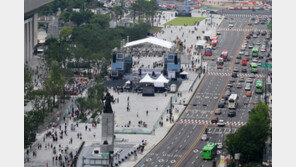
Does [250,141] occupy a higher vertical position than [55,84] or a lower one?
lower

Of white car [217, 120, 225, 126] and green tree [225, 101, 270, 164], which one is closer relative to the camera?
green tree [225, 101, 270, 164]

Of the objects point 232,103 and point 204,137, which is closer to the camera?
point 204,137

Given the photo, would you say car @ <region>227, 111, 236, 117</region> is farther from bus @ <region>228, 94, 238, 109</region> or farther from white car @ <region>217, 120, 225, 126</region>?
white car @ <region>217, 120, 225, 126</region>

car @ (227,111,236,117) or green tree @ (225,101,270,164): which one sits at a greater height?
car @ (227,111,236,117)

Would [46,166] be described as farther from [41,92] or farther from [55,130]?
[41,92]

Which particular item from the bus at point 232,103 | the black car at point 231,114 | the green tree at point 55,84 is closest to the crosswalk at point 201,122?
the black car at point 231,114

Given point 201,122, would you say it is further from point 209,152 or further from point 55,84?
point 55,84

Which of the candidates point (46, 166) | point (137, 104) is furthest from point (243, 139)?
point (137, 104)

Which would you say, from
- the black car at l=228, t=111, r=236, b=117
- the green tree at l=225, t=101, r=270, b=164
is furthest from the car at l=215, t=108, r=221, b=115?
the green tree at l=225, t=101, r=270, b=164

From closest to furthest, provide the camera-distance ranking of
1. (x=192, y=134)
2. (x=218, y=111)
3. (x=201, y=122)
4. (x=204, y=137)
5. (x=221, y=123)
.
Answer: (x=204, y=137) → (x=192, y=134) → (x=221, y=123) → (x=201, y=122) → (x=218, y=111)

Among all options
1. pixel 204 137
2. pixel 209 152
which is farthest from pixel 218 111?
pixel 209 152

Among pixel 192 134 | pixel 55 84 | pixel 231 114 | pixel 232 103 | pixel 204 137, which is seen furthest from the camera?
pixel 55 84

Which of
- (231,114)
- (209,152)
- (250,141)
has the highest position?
(231,114)
